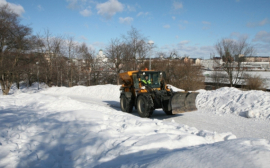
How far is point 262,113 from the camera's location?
28.1ft

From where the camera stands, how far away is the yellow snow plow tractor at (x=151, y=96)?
331 inches

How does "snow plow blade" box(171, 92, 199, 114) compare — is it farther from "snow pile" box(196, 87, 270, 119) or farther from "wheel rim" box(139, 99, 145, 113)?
"snow pile" box(196, 87, 270, 119)

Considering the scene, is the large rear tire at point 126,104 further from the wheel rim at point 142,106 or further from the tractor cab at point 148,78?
the wheel rim at point 142,106

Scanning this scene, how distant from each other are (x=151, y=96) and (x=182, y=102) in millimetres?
1387

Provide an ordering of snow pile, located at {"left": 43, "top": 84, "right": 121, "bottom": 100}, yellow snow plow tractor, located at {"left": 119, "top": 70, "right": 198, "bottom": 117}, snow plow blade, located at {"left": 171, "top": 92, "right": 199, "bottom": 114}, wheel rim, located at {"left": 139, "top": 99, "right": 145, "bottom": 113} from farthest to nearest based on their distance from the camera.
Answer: snow pile, located at {"left": 43, "top": 84, "right": 121, "bottom": 100}, wheel rim, located at {"left": 139, "top": 99, "right": 145, "bottom": 113}, yellow snow plow tractor, located at {"left": 119, "top": 70, "right": 198, "bottom": 117}, snow plow blade, located at {"left": 171, "top": 92, "right": 199, "bottom": 114}

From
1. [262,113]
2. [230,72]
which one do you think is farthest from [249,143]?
[230,72]

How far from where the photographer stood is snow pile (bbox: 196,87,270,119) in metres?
8.70

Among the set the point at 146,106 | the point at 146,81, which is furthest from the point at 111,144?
the point at 146,81

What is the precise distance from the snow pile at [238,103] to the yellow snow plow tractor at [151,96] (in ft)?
7.43

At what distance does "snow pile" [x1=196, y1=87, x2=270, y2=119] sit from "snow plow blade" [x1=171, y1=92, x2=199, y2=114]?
206 cm

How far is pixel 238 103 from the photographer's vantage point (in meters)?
10.0

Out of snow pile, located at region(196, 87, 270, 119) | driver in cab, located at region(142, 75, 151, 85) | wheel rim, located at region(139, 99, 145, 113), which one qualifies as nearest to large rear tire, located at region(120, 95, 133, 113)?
wheel rim, located at region(139, 99, 145, 113)

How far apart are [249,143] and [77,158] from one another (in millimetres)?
3298

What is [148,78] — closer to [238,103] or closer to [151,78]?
[151,78]
